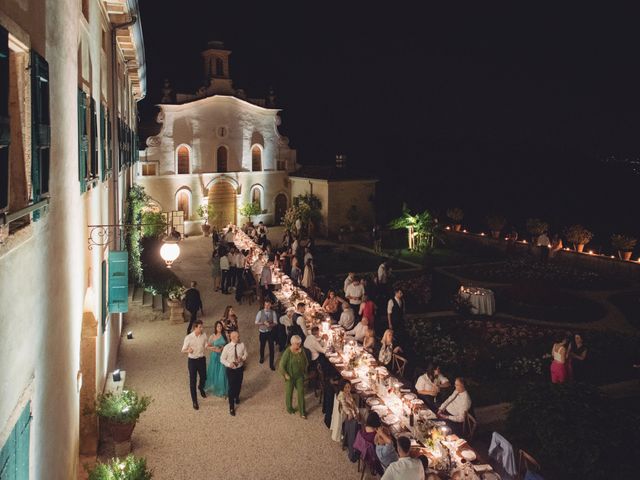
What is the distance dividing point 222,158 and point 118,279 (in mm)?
25468

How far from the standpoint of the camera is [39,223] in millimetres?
4840

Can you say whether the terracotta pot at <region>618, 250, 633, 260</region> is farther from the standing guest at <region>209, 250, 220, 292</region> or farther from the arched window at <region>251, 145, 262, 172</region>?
the arched window at <region>251, 145, 262, 172</region>

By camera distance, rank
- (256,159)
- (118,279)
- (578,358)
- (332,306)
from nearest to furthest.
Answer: (118,279) < (578,358) < (332,306) < (256,159)

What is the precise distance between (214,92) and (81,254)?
27.9 metres

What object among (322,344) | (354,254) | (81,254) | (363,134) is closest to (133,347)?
(322,344)

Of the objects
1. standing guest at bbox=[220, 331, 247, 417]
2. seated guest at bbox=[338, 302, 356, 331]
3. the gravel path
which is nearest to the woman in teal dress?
the gravel path

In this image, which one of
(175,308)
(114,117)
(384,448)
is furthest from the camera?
(175,308)

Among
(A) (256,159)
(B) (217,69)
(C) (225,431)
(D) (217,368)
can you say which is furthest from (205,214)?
(C) (225,431)

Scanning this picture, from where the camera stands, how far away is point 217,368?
11773 millimetres

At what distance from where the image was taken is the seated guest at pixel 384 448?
826cm

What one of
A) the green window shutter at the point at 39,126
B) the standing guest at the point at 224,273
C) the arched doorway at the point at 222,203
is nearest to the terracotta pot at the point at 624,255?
the standing guest at the point at 224,273

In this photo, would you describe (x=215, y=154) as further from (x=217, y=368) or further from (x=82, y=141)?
(x=82, y=141)

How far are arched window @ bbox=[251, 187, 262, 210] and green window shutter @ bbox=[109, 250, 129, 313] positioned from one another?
25868mm

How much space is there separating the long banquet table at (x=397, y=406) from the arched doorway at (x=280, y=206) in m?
22.8
